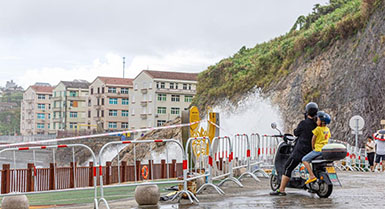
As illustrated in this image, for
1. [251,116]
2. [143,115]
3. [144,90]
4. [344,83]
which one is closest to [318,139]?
[344,83]

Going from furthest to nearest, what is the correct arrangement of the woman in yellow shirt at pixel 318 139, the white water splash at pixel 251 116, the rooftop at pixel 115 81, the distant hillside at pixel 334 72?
the rooftop at pixel 115 81
the white water splash at pixel 251 116
the distant hillside at pixel 334 72
the woman in yellow shirt at pixel 318 139

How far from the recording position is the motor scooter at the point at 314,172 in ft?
34.1

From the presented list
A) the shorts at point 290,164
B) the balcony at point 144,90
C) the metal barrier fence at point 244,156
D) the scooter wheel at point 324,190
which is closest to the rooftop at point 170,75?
the balcony at point 144,90

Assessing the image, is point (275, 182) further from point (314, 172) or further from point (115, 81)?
point (115, 81)

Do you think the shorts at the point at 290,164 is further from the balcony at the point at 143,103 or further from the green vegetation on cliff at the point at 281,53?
the balcony at the point at 143,103

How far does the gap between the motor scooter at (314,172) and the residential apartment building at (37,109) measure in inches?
5909

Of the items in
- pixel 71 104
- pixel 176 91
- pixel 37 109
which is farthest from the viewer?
pixel 37 109

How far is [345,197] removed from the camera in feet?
36.6

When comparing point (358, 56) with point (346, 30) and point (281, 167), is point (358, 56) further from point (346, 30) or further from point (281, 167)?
point (281, 167)

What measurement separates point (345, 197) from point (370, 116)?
2200 cm

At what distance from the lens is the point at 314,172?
10.8 meters

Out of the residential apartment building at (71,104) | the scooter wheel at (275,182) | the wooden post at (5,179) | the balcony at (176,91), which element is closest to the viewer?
the scooter wheel at (275,182)

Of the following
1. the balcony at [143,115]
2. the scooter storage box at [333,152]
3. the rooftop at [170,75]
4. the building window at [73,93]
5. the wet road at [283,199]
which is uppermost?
the rooftop at [170,75]

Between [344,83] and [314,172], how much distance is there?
26.8 meters
